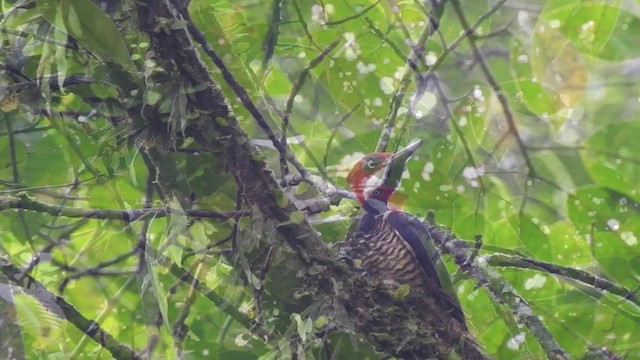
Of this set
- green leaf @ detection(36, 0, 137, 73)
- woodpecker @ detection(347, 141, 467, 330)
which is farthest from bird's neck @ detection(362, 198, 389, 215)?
green leaf @ detection(36, 0, 137, 73)

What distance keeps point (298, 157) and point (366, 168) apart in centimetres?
7

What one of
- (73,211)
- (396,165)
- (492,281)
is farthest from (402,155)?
(73,211)

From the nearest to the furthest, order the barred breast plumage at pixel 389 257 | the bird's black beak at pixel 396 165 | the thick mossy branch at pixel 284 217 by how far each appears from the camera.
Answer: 1. the thick mossy branch at pixel 284 217
2. the barred breast plumage at pixel 389 257
3. the bird's black beak at pixel 396 165

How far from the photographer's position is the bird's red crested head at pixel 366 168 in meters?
0.64

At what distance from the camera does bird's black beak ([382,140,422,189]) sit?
0.65 meters

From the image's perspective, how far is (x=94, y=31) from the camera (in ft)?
1.37

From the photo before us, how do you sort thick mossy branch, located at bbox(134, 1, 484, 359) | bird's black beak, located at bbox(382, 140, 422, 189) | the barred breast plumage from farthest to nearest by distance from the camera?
bird's black beak, located at bbox(382, 140, 422, 189) < the barred breast plumage < thick mossy branch, located at bbox(134, 1, 484, 359)

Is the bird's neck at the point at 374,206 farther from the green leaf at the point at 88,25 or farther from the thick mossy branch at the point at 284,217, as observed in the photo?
the green leaf at the point at 88,25

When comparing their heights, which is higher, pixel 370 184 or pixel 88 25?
pixel 88 25

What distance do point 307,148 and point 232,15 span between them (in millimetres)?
147

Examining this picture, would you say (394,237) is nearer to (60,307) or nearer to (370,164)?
(370,164)

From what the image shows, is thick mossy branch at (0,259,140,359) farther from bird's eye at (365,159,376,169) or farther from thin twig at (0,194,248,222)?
bird's eye at (365,159,376,169)

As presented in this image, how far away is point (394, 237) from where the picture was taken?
640 millimetres

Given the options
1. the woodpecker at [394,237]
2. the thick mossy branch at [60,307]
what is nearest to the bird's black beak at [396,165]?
the woodpecker at [394,237]
